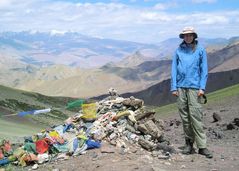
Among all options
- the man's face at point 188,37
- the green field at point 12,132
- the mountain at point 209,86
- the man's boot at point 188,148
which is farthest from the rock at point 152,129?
the mountain at point 209,86

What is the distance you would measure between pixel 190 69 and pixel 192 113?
3.83 ft

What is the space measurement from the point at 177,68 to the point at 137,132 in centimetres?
252

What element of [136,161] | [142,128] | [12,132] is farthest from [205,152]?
[12,132]

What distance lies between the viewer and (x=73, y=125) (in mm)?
15516

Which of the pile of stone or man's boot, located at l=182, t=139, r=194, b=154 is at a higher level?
the pile of stone

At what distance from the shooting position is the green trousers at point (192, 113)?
12797mm

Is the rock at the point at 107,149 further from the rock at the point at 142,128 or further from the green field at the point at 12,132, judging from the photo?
the green field at the point at 12,132

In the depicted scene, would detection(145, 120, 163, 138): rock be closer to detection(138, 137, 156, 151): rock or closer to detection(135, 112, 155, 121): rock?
detection(135, 112, 155, 121): rock

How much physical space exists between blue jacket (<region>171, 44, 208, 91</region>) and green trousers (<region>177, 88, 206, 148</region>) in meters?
0.19

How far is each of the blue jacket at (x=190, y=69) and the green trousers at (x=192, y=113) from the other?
7.3 inches

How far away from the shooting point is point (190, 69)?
13.0 m

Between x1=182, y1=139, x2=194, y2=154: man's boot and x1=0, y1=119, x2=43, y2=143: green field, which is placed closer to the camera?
x1=182, y1=139, x2=194, y2=154: man's boot

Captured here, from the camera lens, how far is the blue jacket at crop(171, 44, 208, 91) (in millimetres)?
12906

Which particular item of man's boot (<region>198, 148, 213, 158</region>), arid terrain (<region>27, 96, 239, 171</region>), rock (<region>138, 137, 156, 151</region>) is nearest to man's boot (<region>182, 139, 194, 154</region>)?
arid terrain (<region>27, 96, 239, 171</region>)
